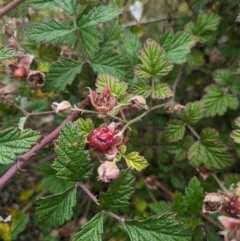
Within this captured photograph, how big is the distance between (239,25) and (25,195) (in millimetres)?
981

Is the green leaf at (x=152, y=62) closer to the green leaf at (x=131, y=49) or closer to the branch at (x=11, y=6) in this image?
the green leaf at (x=131, y=49)

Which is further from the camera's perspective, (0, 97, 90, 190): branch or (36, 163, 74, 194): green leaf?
(36, 163, 74, 194): green leaf

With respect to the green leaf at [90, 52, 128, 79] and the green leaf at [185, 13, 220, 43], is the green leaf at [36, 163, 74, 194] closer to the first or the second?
the green leaf at [90, 52, 128, 79]

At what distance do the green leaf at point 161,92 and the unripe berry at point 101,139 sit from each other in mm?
243

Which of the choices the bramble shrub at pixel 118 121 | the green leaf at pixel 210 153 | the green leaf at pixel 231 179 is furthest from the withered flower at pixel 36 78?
the green leaf at pixel 231 179

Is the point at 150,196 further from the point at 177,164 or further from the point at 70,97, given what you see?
the point at 70,97

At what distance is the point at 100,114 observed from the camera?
1148 millimetres

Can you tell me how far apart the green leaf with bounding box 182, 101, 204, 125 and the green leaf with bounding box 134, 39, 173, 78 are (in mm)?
142

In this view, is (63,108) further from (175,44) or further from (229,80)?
(229,80)

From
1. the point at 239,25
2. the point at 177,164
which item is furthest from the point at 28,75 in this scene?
the point at 239,25

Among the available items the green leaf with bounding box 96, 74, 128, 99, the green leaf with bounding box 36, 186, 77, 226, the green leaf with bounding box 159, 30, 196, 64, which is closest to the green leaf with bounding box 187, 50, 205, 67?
the green leaf with bounding box 159, 30, 196, 64

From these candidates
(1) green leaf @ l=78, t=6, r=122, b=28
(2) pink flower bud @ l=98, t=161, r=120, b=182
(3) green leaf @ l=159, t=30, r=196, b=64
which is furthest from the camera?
(3) green leaf @ l=159, t=30, r=196, b=64

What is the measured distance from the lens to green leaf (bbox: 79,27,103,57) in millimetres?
1377

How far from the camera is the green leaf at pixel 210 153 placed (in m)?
1.38
